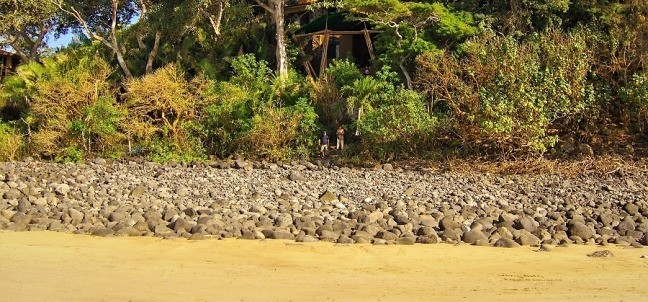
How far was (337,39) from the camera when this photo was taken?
2561 cm

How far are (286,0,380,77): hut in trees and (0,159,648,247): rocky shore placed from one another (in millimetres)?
6779

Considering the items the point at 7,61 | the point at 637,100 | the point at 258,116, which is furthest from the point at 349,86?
the point at 7,61

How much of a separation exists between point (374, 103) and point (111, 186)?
25.2 feet

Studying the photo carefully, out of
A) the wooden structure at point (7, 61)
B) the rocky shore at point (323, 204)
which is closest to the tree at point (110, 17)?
the wooden structure at point (7, 61)

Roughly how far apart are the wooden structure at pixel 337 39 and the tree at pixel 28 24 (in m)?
9.67

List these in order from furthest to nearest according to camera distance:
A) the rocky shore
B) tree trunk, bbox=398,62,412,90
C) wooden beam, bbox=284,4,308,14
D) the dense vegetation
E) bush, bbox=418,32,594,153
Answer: wooden beam, bbox=284,4,308,14 < tree trunk, bbox=398,62,412,90 < the dense vegetation < bush, bbox=418,32,594,153 < the rocky shore

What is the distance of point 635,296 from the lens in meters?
7.85

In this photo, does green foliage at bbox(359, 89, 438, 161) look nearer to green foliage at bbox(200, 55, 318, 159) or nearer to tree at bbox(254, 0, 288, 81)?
green foliage at bbox(200, 55, 318, 159)

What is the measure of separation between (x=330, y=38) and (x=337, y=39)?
0.29 meters

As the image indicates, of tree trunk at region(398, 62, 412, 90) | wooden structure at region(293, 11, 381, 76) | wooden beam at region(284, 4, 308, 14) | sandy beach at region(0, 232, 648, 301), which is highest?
wooden beam at region(284, 4, 308, 14)

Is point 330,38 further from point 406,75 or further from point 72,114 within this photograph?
point 72,114

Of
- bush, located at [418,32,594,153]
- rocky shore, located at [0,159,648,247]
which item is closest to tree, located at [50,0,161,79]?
rocky shore, located at [0,159,648,247]

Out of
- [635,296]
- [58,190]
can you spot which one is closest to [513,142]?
[635,296]

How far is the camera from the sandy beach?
770 centimetres
